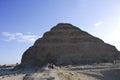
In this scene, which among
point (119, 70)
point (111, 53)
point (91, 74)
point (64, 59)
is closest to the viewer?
point (91, 74)

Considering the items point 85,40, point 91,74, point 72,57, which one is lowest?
point 91,74

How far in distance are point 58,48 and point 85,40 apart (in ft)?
36.0

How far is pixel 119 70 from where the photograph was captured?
57.8 m

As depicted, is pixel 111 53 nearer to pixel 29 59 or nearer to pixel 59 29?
→ pixel 59 29

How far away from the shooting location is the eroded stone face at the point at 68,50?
9562 centimetres

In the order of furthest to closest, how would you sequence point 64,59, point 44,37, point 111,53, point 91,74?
point 44,37 → point 111,53 → point 64,59 → point 91,74

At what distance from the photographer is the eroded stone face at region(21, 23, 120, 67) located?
9562cm

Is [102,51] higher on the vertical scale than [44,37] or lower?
lower

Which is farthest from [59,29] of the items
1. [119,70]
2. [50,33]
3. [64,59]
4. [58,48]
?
[119,70]

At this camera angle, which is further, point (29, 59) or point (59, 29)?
point (59, 29)

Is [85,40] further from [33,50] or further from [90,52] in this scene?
[33,50]

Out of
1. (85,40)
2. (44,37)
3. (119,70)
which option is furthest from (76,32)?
(119,70)

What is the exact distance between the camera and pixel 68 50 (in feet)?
325

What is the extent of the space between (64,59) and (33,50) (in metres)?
14.6
